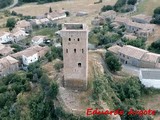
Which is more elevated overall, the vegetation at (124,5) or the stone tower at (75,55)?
the stone tower at (75,55)

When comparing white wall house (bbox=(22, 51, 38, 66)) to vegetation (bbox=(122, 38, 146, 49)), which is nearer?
white wall house (bbox=(22, 51, 38, 66))

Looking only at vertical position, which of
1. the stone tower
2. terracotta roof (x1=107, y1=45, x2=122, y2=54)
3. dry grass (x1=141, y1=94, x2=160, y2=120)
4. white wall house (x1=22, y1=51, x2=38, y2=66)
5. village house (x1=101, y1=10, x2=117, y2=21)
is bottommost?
dry grass (x1=141, y1=94, x2=160, y2=120)

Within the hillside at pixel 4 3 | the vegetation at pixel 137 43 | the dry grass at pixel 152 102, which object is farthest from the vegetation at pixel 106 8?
the dry grass at pixel 152 102

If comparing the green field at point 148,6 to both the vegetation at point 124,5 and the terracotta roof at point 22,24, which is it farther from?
the terracotta roof at point 22,24

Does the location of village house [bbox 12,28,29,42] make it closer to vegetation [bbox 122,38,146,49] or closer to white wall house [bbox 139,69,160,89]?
vegetation [bbox 122,38,146,49]

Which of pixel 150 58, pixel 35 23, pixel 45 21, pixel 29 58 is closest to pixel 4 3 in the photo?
pixel 45 21

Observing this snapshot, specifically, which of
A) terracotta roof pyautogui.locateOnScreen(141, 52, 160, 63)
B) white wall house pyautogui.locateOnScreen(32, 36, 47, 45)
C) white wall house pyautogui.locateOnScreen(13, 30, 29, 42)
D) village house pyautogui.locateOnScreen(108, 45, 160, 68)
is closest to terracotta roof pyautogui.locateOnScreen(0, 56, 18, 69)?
white wall house pyautogui.locateOnScreen(32, 36, 47, 45)

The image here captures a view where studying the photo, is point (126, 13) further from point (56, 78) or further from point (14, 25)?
point (56, 78)

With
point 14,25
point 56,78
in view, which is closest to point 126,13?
point 14,25
